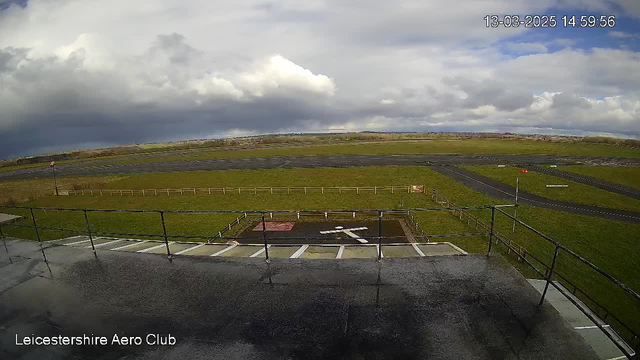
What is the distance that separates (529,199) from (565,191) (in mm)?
6849

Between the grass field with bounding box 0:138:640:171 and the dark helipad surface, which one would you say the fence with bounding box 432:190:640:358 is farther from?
the grass field with bounding box 0:138:640:171

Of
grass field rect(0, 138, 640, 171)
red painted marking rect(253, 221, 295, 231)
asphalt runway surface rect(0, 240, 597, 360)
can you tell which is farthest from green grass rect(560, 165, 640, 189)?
asphalt runway surface rect(0, 240, 597, 360)

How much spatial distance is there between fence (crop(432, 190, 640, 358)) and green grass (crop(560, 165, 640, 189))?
28648 mm

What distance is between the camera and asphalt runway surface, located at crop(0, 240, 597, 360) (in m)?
4.34

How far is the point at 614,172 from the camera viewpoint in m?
44.8

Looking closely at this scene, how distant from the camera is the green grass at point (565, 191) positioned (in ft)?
95.1

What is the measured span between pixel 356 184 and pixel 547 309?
34656mm

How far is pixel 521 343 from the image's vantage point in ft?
14.1

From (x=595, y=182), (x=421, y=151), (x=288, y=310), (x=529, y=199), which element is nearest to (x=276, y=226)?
(x=288, y=310)

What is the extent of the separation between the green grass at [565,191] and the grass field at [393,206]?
6893mm

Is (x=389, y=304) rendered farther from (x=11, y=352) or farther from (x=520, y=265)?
(x=520, y=265)

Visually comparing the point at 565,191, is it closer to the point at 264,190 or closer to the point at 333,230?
the point at 333,230

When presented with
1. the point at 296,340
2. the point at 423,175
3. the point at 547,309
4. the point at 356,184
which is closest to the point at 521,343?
the point at 547,309

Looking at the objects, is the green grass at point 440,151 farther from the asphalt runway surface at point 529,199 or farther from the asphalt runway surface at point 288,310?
the asphalt runway surface at point 288,310
